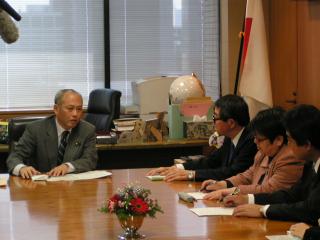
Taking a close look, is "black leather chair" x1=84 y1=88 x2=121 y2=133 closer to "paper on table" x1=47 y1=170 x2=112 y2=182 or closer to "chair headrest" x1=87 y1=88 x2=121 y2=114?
"chair headrest" x1=87 y1=88 x2=121 y2=114

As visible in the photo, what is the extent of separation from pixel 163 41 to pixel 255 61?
1.71 m

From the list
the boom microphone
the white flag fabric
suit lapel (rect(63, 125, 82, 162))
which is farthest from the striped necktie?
the boom microphone

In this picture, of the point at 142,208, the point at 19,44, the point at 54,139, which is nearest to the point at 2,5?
the point at 142,208

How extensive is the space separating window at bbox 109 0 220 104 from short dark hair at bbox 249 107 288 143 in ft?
12.8

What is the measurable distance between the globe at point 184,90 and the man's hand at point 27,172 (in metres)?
1.82

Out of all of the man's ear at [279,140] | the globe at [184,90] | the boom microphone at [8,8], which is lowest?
the man's ear at [279,140]

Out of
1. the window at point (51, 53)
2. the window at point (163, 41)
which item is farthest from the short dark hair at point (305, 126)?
the window at point (51, 53)

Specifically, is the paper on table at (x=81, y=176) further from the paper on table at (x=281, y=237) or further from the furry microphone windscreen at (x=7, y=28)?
the furry microphone windscreen at (x=7, y=28)

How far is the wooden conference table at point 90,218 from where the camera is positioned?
248cm

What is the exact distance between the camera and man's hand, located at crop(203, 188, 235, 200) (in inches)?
120

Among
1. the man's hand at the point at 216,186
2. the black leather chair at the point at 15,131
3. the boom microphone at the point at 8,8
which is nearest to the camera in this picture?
the boom microphone at the point at 8,8

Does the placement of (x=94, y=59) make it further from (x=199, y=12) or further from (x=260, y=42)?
(x=260, y=42)

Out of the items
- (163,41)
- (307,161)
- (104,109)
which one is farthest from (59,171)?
(163,41)

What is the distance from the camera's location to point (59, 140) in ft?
13.5
